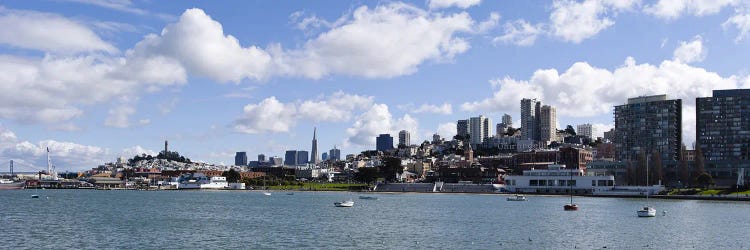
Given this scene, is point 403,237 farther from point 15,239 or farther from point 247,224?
point 15,239

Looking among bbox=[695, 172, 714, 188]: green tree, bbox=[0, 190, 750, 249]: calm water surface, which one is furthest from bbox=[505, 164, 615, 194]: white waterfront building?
bbox=[0, 190, 750, 249]: calm water surface

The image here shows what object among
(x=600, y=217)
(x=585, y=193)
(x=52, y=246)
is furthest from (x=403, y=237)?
(x=585, y=193)

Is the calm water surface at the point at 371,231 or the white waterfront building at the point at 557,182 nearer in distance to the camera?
the calm water surface at the point at 371,231

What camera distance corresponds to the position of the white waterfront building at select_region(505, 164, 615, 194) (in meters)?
179

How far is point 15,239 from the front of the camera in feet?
189

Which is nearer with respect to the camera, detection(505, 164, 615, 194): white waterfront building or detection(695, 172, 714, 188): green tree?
detection(695, 172, 714, 188): green tree

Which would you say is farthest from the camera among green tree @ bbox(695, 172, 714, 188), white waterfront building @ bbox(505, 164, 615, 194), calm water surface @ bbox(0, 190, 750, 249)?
white waterfront building @ bbox(505, 164, 615, 194)

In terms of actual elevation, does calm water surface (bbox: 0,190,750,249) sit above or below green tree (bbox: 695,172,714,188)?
below

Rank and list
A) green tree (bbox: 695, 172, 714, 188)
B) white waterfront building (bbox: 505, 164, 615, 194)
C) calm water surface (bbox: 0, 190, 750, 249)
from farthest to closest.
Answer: white waterfront building (bbox: 505, 164, 615, 194)
green tree (bbox: 695, 172, 714, 188)
calm water surface (bbox: 0, 190, 750, 249)

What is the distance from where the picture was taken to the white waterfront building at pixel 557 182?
17875cm

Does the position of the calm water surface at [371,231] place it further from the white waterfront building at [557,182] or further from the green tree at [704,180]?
the white waterfront building at [557,182]

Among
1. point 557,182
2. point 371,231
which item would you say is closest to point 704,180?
point 557,182

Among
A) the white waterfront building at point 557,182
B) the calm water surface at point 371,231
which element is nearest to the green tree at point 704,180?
the white waterfront building at point 557,182

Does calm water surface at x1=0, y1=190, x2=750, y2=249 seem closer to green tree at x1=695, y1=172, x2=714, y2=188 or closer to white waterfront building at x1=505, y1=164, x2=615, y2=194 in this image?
green tree at x1=695, y1=172, x2=714, y2=188
